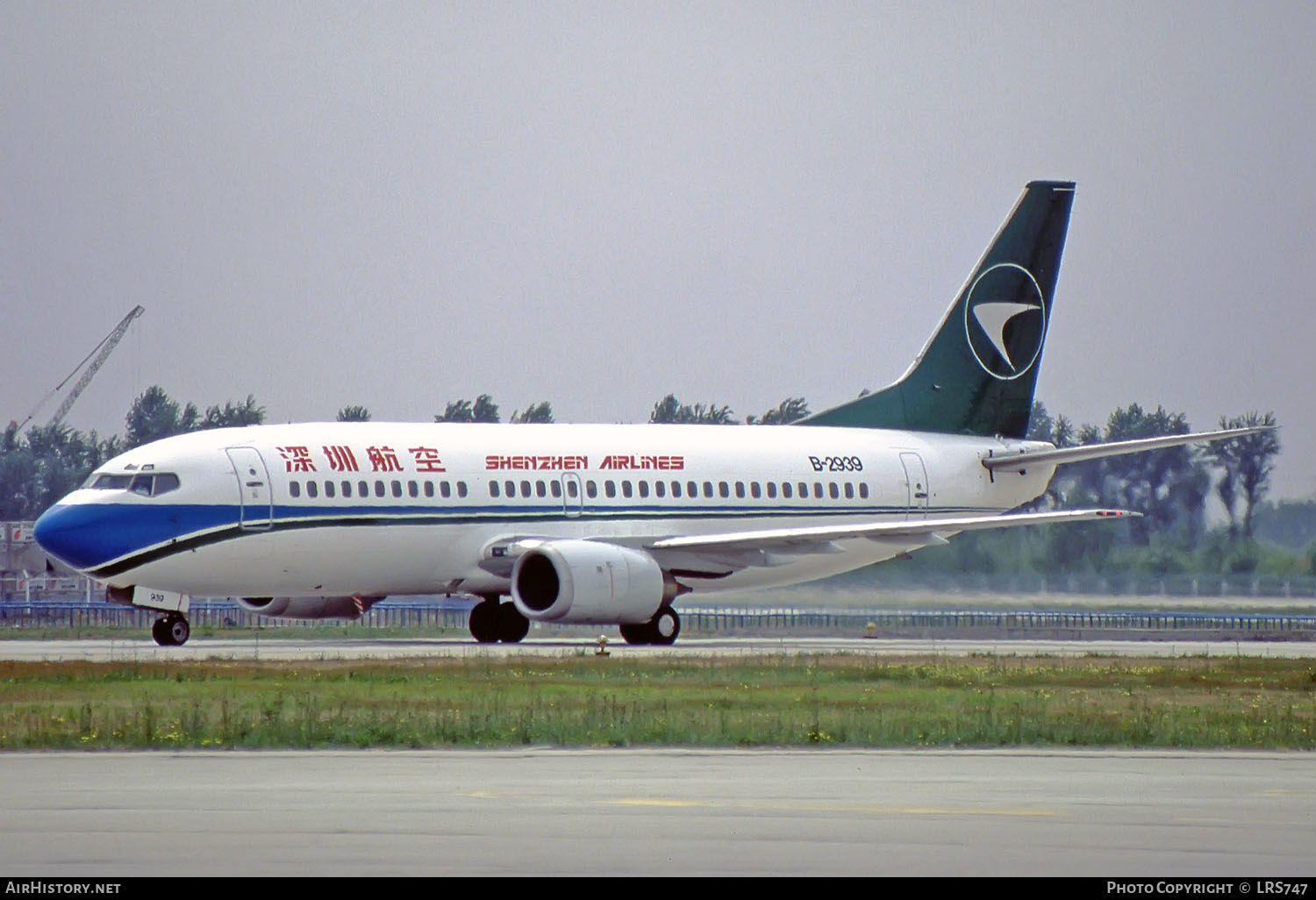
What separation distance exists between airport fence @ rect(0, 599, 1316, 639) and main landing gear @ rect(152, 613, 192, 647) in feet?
35.9

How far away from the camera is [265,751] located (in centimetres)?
2283

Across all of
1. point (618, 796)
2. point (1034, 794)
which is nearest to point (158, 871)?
point (618, 796)

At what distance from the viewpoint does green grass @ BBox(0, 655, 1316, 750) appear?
24141mm

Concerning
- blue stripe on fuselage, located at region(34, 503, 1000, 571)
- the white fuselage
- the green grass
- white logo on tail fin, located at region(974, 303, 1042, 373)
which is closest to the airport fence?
the white fuselage

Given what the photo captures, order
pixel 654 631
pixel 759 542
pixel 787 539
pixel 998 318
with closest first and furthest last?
pixel 654 631 → pixel 759 542 → pixel 787 539 → pixel 998 318

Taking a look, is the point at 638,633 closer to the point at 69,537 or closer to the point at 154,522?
the point at 154,522

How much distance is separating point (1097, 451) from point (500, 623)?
14.1m

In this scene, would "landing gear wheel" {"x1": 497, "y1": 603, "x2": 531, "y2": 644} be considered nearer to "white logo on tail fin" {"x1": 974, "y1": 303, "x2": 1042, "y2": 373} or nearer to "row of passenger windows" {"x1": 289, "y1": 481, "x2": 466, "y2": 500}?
"row of passenger windows" {"x1": 289, "y1": 481, "x2": 466, "y2": 500}

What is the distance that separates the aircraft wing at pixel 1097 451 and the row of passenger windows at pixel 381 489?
576 inches

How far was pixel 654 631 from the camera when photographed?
47531 millimetres

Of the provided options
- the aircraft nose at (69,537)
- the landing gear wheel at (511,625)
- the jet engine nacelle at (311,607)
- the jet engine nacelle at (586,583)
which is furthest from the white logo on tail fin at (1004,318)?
the aircraft nose at (69,537)

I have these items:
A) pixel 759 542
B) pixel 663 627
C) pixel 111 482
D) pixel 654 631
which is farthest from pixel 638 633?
pixel 111 482

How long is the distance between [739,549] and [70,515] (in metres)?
14.1

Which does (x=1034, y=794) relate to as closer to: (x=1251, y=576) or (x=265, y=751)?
(x=265, y=751)
